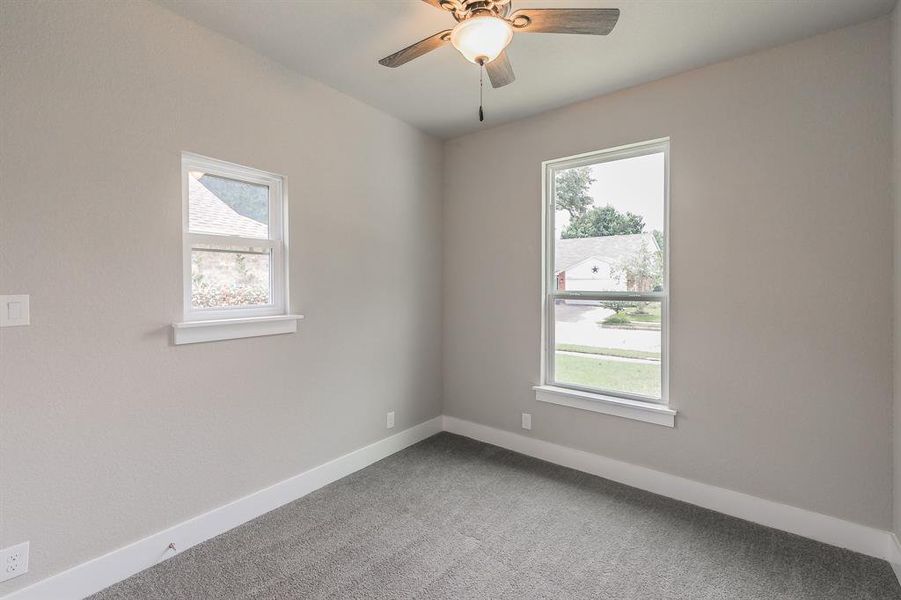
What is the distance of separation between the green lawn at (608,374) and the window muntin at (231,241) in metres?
2.04

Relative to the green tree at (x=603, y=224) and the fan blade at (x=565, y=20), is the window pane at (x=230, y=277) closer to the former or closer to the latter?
the fan blade at (x=565, y=20)

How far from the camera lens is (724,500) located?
8.09 feet

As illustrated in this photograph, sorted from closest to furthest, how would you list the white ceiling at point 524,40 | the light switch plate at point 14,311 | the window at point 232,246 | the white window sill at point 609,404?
the light switch plate at point 14,311 → the white ceiling at point 524,40 → the window at point 232,246 → the white window sill at point 609,404

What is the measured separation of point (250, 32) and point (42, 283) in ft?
5.02

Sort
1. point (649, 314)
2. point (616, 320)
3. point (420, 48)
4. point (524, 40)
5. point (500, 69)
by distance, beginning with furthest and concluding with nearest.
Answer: point (616, 320)
point (649, 314)
point (524, 40)
point (500, 69)
point (420, 48)

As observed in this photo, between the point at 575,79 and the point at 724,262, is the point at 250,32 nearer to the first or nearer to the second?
the point at 575,79

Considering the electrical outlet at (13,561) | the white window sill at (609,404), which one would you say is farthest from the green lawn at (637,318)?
the electrical outlet at (13,561)

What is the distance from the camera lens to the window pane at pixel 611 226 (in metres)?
2.79

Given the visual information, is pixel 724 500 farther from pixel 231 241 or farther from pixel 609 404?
pixel 231 241

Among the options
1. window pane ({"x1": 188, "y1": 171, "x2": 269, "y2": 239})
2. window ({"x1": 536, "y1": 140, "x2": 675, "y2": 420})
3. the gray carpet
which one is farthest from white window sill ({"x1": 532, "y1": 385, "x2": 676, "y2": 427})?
window pane ({"x1": 188, "y1": 171, "x2": 269, "y2": 239})

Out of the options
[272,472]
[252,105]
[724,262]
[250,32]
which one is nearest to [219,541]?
[272,472]

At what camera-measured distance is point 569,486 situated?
281 cm

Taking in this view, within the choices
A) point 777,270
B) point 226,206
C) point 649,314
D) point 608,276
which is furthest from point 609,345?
point 226,206

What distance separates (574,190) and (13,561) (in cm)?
351
